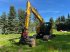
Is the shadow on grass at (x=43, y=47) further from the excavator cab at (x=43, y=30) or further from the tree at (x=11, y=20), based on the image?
the tree at (x=11, y=20)

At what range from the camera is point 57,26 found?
63156 mm

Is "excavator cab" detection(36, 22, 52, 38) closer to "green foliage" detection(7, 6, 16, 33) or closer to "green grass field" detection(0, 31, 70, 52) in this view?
"green grass field" detection(0, 31, 70, 52)

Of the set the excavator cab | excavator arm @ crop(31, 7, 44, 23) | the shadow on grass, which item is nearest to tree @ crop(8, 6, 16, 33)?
the excavator cab

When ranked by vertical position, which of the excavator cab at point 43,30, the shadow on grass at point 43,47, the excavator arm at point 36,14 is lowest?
the shadow on grass at point 43,47

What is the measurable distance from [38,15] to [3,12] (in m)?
39.0

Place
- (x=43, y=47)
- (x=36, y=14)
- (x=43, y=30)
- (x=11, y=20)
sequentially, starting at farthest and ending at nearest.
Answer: (x=11, y=20)
(x=43, y=30)
(x=36, y=14)
(x=43, y=47)

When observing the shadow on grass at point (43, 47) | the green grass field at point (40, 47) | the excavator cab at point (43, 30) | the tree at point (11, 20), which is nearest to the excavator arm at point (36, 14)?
the excavator cab at point (43, 30)

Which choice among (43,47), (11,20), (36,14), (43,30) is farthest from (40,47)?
(11,20)

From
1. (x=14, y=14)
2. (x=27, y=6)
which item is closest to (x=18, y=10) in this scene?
(x=14, y=14)

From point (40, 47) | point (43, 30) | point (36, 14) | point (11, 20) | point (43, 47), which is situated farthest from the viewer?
point (11, 20)

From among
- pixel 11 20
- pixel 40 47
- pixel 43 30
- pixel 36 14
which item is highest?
pixel 11 20

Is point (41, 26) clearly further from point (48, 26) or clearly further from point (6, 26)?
point (6, 26)

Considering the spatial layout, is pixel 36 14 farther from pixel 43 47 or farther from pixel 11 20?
pixel 11 20

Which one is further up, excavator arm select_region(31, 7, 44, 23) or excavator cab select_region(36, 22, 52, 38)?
excavator arm select_region(31, 7, 44, 23)
